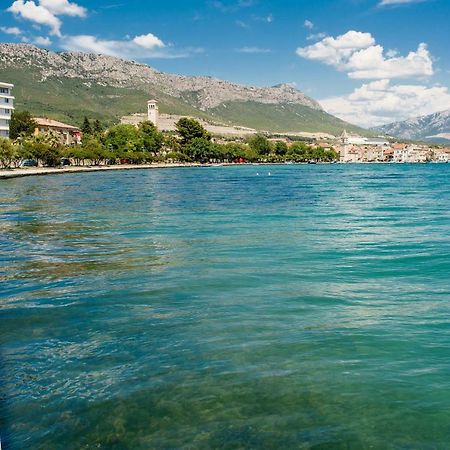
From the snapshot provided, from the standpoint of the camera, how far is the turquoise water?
6.63 m

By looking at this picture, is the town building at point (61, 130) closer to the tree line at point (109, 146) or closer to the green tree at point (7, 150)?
the tree line at point (109, 146)

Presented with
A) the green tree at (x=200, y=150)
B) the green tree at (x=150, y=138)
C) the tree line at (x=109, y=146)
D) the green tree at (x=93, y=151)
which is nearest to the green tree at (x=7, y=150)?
the tree line at (x=109, y=146)

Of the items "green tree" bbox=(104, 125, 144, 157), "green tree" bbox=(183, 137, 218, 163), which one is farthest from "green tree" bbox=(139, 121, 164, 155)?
"green tree" bbox=(183, 137, 218, 163)

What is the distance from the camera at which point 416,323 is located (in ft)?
35.5

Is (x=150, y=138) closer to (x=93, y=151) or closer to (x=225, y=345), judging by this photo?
(x=93, y=151)

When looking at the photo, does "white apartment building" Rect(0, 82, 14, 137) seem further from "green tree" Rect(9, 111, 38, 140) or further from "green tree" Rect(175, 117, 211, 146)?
"green tree" Rect(175, 117, 211, 146)

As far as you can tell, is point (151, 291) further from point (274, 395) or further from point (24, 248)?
point (24, 248)

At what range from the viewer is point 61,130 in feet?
570

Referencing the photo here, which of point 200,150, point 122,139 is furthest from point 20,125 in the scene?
point 200,150

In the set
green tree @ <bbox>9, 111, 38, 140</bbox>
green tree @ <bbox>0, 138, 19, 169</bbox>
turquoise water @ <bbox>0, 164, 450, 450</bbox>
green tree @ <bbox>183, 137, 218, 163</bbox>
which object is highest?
green tree @ <bbox>9, 111, 38, 140</bbox>

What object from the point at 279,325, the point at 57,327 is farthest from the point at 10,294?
the point at 279,325

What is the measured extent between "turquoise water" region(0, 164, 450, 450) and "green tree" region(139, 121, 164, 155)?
151661 millimetres

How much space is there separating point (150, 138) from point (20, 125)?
4522cm

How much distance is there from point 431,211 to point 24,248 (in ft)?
87.0
